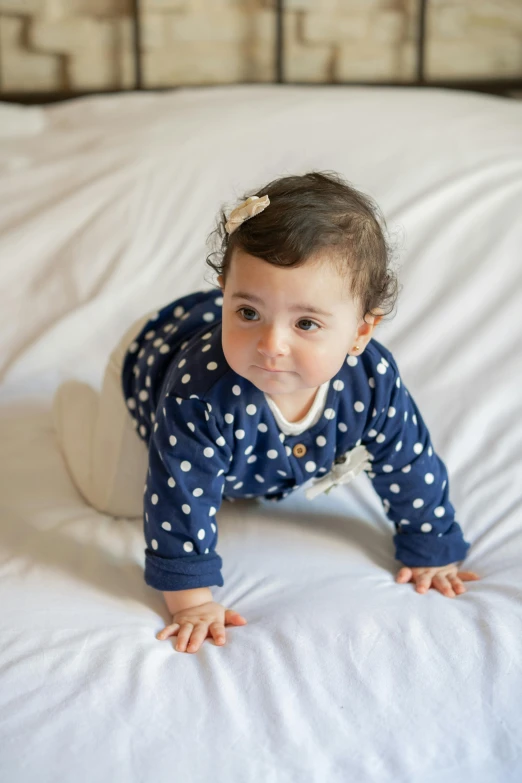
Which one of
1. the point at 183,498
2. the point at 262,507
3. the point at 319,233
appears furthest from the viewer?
the point at 262,507

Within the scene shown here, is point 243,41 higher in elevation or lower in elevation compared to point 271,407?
higher

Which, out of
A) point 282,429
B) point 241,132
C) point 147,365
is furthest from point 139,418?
point 241,132

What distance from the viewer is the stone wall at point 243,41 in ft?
6.82

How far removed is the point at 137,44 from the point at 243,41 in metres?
0.26

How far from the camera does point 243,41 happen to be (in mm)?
2148

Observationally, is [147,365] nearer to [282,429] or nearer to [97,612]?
[282,429]

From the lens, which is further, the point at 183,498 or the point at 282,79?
the point at 282,79

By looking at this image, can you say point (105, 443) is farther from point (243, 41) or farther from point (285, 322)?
point (243, 41)

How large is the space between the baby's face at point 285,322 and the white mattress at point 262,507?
0.24 m

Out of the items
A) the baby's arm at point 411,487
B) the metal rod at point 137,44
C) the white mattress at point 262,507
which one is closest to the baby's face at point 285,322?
the baby's arm at point 411,487

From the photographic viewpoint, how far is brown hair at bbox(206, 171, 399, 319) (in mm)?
795

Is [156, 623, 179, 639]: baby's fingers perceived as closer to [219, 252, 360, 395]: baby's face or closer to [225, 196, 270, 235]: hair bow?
[219, 252, 360, 395]: baby's face

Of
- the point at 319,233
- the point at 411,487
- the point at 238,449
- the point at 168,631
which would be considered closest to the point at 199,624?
the point at 168,631

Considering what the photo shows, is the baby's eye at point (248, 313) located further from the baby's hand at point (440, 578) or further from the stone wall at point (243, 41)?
the stone wall at point (243, 41)
